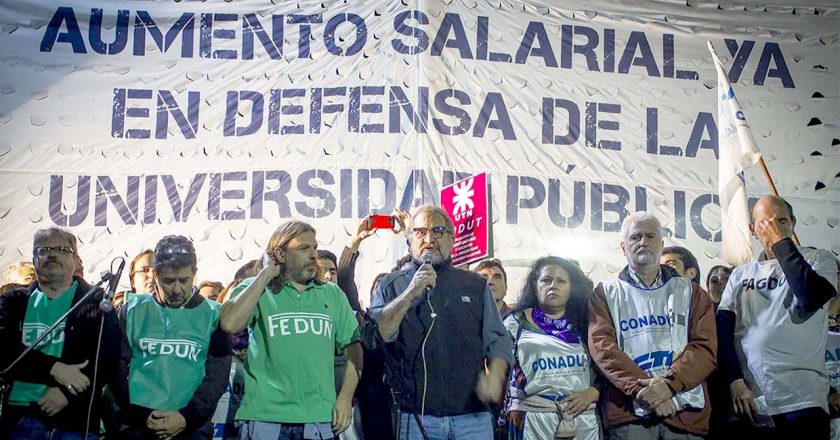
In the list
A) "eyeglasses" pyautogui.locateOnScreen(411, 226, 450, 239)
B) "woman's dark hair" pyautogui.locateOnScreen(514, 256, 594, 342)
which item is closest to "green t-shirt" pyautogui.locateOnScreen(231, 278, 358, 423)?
"eyeglasses" pyautogui.locateOnScreen(411, 226, 450, 239)

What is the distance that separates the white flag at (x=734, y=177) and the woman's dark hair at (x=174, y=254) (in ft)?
8.96

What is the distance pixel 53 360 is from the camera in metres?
3.79

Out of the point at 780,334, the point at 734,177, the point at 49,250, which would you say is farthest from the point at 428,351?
the point at 734,177

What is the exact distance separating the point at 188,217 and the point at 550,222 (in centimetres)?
219

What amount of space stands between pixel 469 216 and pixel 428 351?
4.20 feet

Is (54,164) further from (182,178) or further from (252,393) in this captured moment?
(252,393)

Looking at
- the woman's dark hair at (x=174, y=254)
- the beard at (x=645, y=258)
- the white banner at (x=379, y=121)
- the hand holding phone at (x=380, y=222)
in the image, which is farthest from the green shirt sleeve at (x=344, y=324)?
the white banner at (x=379, y=121)

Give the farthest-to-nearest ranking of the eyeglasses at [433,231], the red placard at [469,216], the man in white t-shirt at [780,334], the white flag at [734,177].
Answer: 1. the white flag at [734,177]
2. the red placard at [469,216]
3. the man in white t-shirt at [780,334]
4. the eyeglasses at [433,231]

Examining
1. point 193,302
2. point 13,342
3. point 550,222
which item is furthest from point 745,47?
point 13,342

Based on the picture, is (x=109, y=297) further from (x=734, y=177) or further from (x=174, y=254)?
(x=734, y=177)

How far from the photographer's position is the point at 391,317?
Answer: 3.65 m

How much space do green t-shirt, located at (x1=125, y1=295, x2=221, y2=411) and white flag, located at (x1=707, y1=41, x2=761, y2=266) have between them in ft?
8.86

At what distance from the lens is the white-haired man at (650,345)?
12.5ft

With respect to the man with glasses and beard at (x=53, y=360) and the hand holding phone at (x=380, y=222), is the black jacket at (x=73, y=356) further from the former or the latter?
the hand holding phone at (x=380, y=222)
